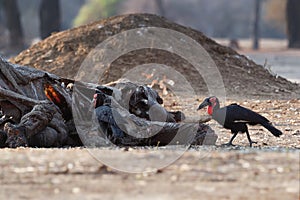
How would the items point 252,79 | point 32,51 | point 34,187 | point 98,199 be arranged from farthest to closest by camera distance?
point 32,51 < point 252,79 < point 34,187 < point 98,199

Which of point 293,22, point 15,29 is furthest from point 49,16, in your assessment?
point 293,22

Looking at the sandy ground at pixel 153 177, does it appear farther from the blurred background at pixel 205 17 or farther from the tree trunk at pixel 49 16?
the blurred background at pixel 205 17

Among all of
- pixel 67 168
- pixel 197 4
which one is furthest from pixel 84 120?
pixel 197 4

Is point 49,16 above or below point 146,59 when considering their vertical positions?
above

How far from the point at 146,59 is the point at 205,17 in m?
73.7

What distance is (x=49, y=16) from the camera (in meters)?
34.4

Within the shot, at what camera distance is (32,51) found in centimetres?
1883

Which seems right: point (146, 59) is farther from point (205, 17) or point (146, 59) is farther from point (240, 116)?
point (205, 17)

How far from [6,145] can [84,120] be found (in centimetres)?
97

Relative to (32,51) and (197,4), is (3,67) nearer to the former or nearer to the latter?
(32,51)

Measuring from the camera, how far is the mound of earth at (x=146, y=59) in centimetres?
1698

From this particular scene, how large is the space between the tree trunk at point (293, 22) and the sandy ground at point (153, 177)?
3520 centimetres

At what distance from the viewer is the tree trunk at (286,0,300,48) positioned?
41906 mm

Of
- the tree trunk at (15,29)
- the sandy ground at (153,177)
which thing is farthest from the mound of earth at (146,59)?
the tree trunk at (15,29)
